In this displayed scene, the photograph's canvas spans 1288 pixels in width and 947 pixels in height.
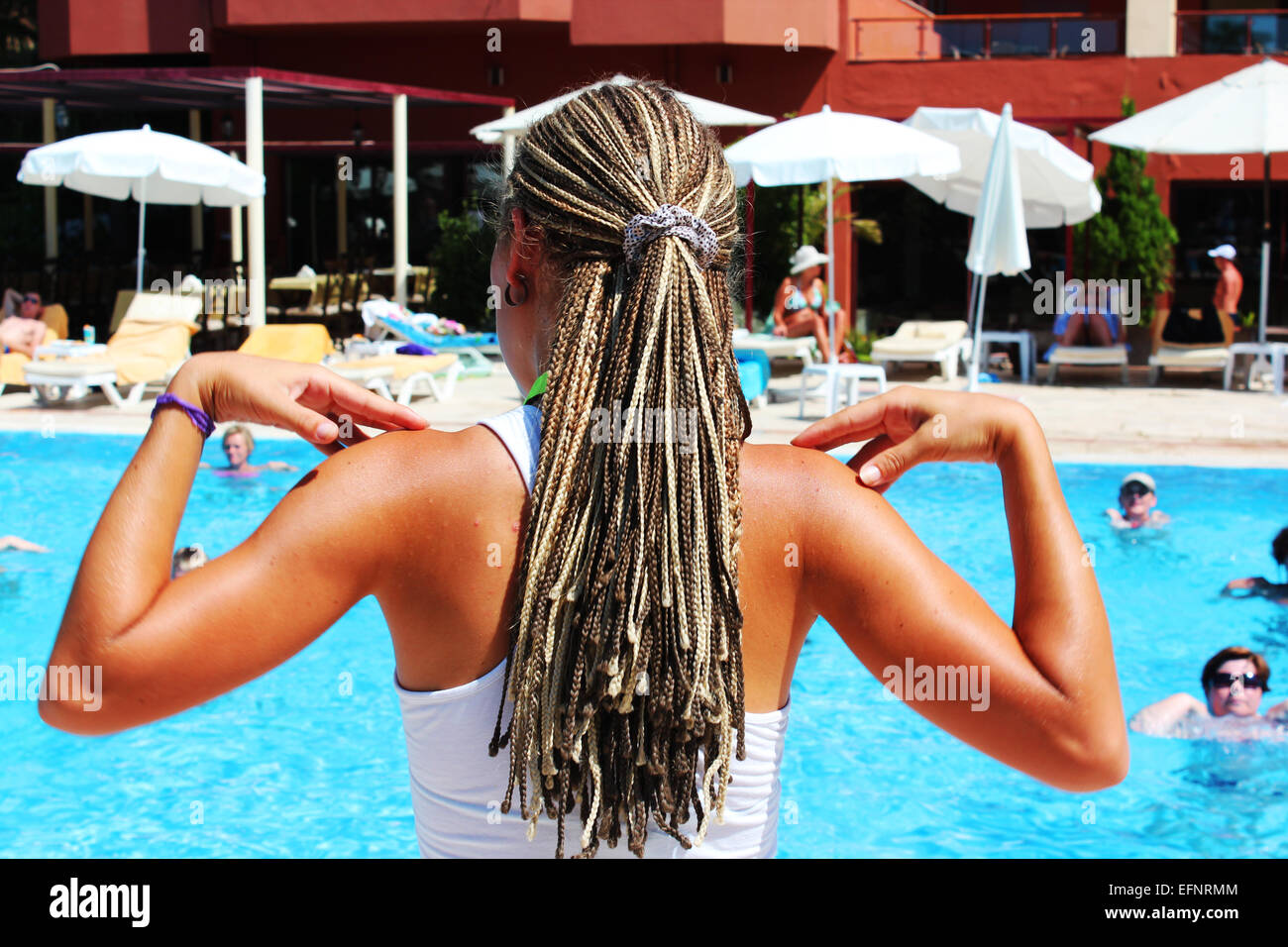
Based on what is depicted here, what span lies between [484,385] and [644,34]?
6488 mm

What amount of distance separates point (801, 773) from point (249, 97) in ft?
35.8

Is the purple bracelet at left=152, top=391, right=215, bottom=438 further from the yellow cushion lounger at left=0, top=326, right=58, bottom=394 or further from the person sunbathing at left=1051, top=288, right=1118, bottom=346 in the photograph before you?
the person sunbathing at left=1051, top=288, right=1118, bottom=346

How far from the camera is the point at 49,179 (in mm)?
13367

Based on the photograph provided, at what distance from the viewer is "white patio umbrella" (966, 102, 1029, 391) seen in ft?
37.5

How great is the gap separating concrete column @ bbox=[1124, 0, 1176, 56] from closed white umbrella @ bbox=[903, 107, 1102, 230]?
2869mm

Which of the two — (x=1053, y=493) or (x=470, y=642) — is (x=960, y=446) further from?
(x=470, y=642)

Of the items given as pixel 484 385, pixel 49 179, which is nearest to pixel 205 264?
pixel 49 179

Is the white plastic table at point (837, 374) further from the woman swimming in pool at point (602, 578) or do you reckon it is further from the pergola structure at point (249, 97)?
the woman swimming in pool at point (602, 578)

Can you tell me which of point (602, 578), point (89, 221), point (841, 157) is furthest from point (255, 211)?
point (602, 578)

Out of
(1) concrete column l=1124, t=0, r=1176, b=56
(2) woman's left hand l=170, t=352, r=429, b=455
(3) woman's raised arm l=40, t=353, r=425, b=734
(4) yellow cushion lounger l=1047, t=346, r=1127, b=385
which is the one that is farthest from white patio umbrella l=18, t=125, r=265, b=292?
(3) woman's raised arm l=40, t=353, r=425, b=734

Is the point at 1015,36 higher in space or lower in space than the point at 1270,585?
higher

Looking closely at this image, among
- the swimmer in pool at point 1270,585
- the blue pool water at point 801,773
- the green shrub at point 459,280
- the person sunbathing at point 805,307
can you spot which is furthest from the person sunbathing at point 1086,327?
the green shrub at point 459,280

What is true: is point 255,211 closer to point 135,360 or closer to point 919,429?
point 135,360

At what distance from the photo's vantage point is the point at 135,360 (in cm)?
1225
